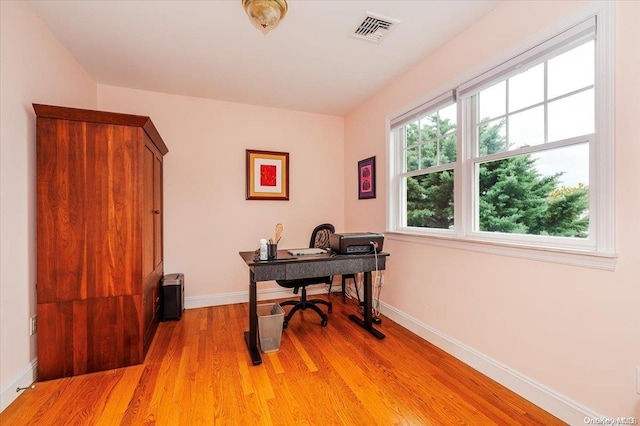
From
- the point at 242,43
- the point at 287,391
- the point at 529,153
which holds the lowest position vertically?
the point at 287,391

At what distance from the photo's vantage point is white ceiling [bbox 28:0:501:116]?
1911 mm

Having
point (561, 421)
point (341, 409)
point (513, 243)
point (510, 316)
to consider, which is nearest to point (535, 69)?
point (513, 243)

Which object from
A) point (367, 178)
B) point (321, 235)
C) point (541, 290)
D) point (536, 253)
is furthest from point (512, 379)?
point (367, 178)

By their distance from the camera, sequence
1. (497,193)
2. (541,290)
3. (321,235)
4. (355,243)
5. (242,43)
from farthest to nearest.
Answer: (321,235), (355,243), (242,43), (497,193), (541,290)

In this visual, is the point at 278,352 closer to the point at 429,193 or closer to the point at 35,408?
A: the point at 35,408

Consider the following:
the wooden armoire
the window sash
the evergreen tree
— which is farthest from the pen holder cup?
the window sash

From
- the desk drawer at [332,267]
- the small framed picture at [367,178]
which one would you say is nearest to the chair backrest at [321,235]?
the small framed picture at [367,178]

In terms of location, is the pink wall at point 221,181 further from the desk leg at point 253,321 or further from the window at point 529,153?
the window at point 529,153

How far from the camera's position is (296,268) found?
7.41 ft

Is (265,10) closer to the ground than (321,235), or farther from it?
farther from it

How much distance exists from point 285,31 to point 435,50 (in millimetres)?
1276

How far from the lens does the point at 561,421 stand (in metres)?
1.54

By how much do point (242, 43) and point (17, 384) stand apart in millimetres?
2793

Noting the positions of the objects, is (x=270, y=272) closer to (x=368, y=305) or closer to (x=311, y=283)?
(x=311, y=283)
